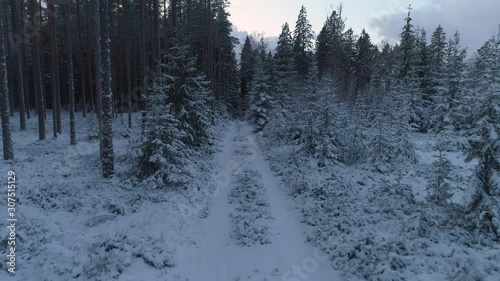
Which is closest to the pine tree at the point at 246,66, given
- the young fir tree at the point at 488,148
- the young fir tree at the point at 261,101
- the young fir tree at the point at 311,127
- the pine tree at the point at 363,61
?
the pine tree at the point at 363,61

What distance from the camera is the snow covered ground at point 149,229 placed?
24.0ft

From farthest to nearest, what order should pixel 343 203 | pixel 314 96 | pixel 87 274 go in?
pixel 314 96 < pixel 343 203 < pixel 87 274

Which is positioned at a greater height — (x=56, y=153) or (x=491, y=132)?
(x=491, y=132)

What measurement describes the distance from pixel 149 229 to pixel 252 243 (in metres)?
3.35

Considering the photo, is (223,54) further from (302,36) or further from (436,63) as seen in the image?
(436,63)

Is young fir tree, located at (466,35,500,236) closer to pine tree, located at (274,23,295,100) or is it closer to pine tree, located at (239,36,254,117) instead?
pine tree, located at (274,23,295,100)

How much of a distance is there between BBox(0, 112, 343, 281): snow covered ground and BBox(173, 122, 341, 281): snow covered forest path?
0.10ft

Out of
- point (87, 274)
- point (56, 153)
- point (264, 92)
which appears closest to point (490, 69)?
point (87, 274)

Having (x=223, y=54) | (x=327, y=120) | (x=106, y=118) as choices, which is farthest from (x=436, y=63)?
(x=106, y=118)

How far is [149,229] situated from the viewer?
927 cm

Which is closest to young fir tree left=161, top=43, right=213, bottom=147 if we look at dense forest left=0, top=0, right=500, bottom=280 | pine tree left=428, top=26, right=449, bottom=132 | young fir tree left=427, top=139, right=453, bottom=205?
dense forest left=0, top=0, right=500, bottom=280

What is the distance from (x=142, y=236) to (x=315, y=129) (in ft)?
41.7

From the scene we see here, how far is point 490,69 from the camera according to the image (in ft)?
28.1

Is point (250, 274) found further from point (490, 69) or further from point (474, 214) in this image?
point (490, 69)
